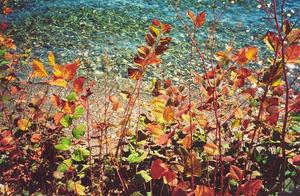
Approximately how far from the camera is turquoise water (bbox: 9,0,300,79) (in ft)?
17.4

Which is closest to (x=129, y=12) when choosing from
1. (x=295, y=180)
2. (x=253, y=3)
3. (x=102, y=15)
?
(x=102, y=15)

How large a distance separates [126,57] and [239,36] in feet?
6.50

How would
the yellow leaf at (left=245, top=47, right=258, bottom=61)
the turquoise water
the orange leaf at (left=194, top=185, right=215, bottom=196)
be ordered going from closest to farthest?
1. the orange leaf at (left=194, top=185, right=215, bottom=196)
2. the yellow leaf at (left=245, top=47, right=258, bottom=61)
3. the turquoise water

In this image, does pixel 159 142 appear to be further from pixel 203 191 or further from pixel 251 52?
pixel 251 52

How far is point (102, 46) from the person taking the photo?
552cm

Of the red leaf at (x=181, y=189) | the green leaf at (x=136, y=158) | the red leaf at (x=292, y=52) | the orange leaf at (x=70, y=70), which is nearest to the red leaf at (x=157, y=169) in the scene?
the red leaf at (x=181, y=189)

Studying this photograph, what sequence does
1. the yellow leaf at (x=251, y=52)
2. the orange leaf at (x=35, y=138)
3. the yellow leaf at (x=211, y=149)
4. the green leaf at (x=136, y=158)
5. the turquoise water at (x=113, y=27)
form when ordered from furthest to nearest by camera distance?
the turquoise water at (x=113, y=27), the orange leaf at (x=35, y=138), the green leaf at (x=136, y=158), the yellow leaf at (x=251, y=52), the yellow leaf at (x=211, y=149)

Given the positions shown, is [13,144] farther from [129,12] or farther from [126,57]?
[129,12]

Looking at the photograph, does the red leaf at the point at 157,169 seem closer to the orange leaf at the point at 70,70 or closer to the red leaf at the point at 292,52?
the orange leaf at the point at 70,70

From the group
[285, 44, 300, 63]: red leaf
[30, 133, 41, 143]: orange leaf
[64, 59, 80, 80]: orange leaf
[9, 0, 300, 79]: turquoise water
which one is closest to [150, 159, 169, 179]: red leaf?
[64, 59, 80, 80]: orange leaf

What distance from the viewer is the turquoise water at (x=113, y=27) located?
5.31m

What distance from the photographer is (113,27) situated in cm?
612

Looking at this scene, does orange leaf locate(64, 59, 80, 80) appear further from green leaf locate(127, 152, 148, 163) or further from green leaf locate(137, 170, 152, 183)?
green leaf locate(137, 170, 152, 183)

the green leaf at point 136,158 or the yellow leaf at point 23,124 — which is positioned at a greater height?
the yellow leaf at point 23,124
